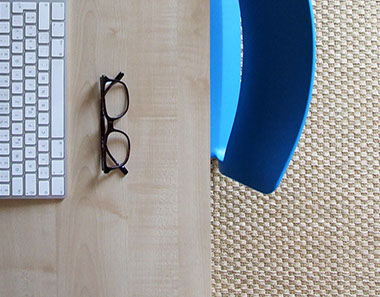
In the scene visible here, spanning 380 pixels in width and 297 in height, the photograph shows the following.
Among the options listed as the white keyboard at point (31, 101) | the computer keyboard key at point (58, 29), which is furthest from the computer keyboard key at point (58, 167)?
the computer keyboard key at point (58, 29)

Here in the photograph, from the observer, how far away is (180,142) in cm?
82

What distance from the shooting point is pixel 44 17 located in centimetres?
78

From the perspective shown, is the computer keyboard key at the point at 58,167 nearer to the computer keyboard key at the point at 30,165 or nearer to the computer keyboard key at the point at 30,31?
the computer keyboard key at the point at 30,165

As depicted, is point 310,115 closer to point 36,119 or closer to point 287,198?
point 287,198

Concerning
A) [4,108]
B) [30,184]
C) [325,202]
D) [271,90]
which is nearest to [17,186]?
[30,184]

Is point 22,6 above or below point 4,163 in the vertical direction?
above

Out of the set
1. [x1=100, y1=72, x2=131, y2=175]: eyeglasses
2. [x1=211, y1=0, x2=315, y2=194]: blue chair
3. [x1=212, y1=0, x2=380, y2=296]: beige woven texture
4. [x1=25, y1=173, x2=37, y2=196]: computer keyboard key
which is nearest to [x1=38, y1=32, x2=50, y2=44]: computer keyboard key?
[x1=100, y1=72, x2=131, y2=175]: eyeglasses

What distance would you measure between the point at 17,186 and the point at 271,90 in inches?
16.9

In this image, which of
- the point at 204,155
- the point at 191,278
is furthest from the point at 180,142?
the point at 191,278

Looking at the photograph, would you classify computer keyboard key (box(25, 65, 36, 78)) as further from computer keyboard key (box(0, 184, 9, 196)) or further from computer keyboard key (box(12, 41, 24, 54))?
computer keyboard key (box(0, 184, 9, 196))

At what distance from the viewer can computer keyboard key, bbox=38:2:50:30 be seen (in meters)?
0.78

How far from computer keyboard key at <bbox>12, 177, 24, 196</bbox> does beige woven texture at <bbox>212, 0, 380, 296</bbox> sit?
749mm

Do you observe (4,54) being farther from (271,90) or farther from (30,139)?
(271,90)

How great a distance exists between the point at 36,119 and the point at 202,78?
0.90 ft
